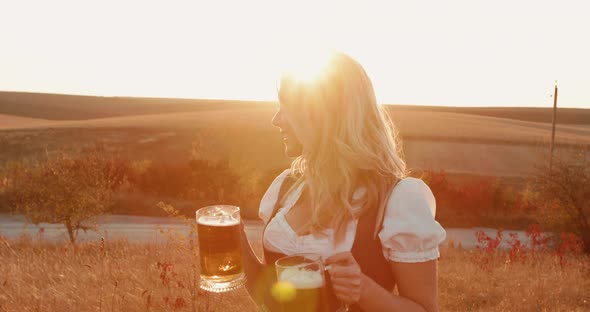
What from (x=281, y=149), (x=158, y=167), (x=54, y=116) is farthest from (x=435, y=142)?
(x=54, y=116)

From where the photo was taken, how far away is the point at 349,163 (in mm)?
2361

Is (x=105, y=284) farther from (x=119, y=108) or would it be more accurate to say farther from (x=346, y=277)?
(x=119, y=108)

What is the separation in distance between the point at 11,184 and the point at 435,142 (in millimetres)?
36571

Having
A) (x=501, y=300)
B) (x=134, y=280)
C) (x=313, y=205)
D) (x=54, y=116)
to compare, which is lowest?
(x=54, y=116)

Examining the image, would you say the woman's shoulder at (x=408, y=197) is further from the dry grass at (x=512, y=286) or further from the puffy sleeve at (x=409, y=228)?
the dry grass at (x=512, y=286)

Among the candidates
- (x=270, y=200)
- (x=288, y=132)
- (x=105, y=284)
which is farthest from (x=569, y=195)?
(x=288, y=132)

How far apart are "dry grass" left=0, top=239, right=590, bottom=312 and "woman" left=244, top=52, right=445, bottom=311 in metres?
2.65

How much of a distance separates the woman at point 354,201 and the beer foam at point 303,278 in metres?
0.05

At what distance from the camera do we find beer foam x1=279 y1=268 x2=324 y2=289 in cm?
196

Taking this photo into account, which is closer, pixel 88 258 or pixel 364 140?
pixel 364 140

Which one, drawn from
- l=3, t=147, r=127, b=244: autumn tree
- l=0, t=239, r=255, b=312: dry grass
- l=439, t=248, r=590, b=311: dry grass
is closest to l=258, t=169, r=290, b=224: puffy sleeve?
l=0, t=239, r=255, b=312: dry grass

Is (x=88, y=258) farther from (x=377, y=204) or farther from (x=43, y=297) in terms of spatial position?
(x=377, y=204)

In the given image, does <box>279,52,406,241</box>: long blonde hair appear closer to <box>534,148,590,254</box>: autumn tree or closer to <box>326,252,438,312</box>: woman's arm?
<box>326,252,438,312</box>: woman's arm

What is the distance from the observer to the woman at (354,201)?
7.07ft
